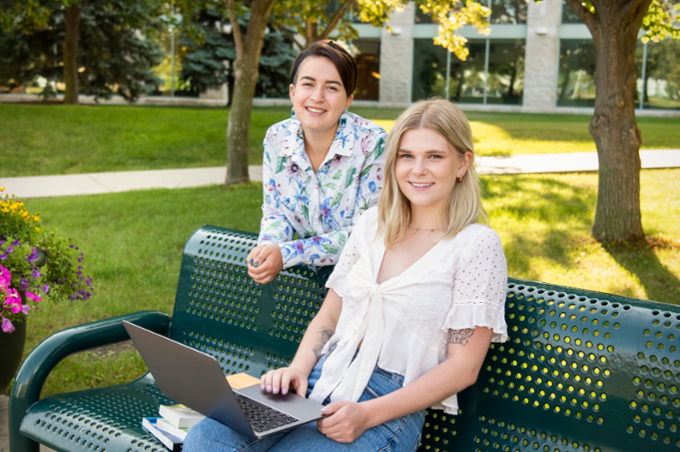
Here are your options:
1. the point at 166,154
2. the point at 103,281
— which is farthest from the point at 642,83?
the point at 103,281

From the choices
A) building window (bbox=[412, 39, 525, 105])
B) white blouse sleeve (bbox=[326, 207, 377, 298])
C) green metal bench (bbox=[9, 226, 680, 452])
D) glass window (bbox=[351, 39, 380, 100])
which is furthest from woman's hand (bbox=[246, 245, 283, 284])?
glass window (bbox=[351, 39, 380, 100])

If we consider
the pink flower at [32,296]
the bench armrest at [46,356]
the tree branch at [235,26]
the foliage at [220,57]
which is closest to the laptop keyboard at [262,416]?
the bench armrest at [46,356]

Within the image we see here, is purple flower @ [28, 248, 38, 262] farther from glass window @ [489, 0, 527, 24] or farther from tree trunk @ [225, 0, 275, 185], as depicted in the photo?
glass window @ [489, 0, 527, 24]

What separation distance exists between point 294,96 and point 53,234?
163 centimetres

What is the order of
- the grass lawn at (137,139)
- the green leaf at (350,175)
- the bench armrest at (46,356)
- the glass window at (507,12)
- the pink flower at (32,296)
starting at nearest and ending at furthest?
1. the bench armrest at (46,356)
2. the green leaf at (350,175)
3. the pink flower at (32,296)
4. the grass lawn at (137,139)
5. the glass window at (507,12)

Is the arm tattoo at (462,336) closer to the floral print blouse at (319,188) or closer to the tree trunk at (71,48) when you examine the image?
the floral print blouse at (319,188)

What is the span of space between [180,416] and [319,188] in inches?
41.9

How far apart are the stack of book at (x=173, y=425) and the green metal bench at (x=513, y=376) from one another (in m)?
0.06

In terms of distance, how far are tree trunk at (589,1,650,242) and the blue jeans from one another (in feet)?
14.5

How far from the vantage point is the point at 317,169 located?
8.83 feet

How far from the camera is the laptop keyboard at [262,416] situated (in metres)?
1.82

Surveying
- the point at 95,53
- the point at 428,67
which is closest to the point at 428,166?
the point at 95,53

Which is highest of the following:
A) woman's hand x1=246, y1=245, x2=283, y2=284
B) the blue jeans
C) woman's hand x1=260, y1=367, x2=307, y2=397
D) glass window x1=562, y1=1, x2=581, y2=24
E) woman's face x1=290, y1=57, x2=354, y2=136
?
glass window x1=562, y1=1, x2=581, y2=24

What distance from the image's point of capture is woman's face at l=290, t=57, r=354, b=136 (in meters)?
2.56
